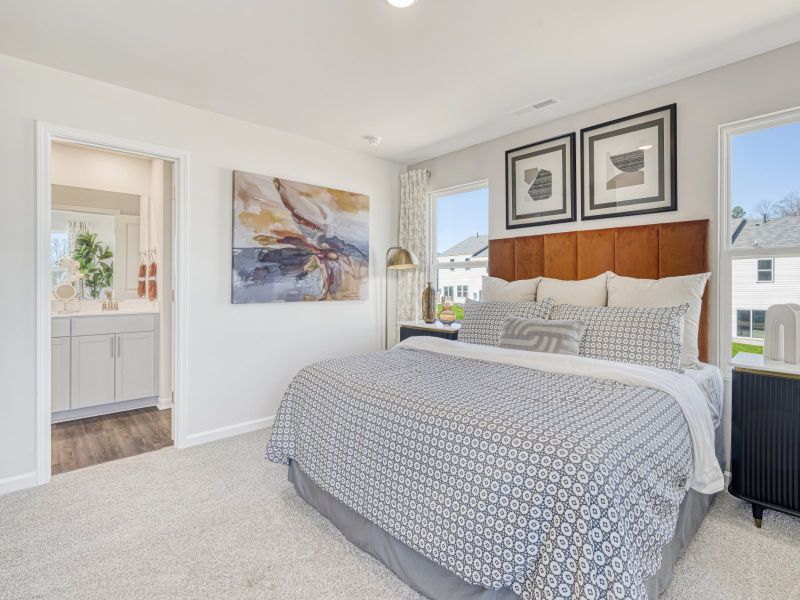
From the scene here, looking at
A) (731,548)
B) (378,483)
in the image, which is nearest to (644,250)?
(731,548)

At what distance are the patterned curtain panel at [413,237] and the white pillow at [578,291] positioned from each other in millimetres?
1568

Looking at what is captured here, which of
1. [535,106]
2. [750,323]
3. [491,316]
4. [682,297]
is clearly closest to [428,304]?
[491,316]

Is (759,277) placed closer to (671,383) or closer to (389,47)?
(671,383)

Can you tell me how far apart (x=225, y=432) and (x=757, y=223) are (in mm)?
3900

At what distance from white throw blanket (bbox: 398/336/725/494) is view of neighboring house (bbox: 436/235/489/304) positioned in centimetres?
171

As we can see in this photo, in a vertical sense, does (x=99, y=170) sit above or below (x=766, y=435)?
above

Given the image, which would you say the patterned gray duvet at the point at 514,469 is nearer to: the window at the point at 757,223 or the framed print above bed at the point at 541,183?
the window at the point at 757,223

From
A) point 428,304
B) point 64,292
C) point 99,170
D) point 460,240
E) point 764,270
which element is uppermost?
point 99,170

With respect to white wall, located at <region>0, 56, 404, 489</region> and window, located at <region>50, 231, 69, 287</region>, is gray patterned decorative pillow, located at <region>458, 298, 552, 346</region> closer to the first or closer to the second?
white wall, located at <region>0, 56, 404, 489</region>

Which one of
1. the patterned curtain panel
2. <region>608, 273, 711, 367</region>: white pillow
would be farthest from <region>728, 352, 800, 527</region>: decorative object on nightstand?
the patterned curtain panel

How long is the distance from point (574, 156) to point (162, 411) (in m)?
4.29

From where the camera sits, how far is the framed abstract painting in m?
3.40

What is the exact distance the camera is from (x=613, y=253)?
9.81 feet

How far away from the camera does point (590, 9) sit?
2010 mm
